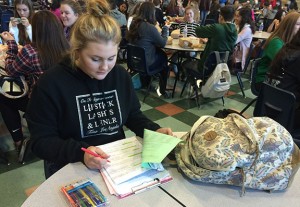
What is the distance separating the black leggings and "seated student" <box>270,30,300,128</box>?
2.09m

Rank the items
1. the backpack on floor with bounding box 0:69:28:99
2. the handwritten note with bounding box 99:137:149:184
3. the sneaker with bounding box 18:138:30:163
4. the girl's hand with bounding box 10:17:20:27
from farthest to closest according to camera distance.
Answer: the girl's hand with bounding box 10:17:20:27
the sneaker with bounding box 18:138:30:163
the backpack on floor with bounding box 0:69:28:99
the handwritten note with bounding box 99:137:149:184

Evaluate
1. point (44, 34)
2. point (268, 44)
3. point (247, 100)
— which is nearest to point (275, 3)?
point (247, 100)

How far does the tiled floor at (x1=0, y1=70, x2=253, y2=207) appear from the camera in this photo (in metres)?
2.04

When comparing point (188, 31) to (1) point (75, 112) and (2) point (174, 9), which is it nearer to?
(2) point (174, 9)

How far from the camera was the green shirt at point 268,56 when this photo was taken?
8.83 ft

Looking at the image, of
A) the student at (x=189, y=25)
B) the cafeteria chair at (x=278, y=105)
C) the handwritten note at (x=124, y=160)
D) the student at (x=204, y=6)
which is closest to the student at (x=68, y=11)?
the student at (x=189, y=25)

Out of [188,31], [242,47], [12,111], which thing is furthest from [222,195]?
[188,31]

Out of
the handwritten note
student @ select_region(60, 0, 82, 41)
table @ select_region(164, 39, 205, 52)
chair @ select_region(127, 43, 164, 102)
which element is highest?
student @ select_region(60, 0, 82, 41)

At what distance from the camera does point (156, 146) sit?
1.06 m

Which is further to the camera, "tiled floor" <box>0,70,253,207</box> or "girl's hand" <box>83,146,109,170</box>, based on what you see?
"tiled floor" <box>0,70,253,207</box>

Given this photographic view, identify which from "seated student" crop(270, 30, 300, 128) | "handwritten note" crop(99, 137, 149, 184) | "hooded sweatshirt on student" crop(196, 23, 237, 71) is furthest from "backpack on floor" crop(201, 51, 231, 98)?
"handwritten note" crop(99, 137, 149, 184)

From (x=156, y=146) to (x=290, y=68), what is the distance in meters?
1.58

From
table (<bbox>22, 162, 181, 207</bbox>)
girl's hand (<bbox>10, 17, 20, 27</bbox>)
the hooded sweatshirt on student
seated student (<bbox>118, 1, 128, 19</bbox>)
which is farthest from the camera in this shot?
seated student (<bbox>118, 1, 128, 19</bbox>)

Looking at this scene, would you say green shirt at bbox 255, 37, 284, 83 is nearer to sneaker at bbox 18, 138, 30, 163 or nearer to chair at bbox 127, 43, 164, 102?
chair at bbox 127, 43, 164, 102
